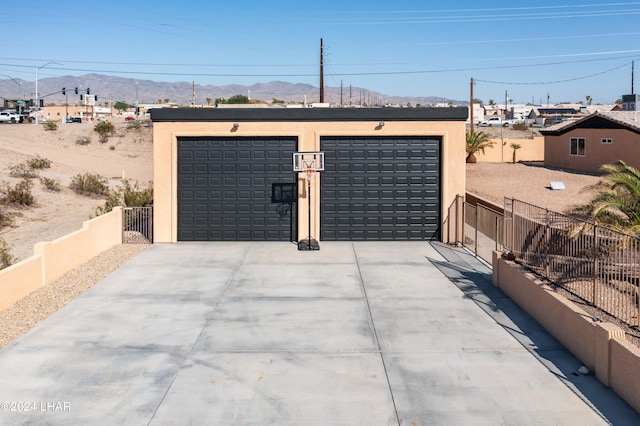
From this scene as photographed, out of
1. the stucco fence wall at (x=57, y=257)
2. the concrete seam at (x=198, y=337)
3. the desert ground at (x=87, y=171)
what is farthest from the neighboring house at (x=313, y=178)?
the desert ground at (x=87, y=171)

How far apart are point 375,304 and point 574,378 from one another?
202 inches

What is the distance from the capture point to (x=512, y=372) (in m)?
10.1

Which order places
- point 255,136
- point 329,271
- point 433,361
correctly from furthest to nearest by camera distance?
point 255,136
point 329,271
point 433,361

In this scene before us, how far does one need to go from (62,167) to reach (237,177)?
3266cm

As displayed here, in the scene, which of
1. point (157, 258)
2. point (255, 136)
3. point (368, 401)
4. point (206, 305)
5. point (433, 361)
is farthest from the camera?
point (255, 136)

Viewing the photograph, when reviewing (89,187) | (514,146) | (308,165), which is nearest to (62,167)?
(89,187)

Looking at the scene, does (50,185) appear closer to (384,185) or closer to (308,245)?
(308,245)

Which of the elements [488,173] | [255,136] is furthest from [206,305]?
[488,173]

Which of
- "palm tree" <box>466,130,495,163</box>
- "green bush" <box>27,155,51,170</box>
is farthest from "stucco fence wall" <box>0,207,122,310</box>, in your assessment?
"palm tree" <box>466,130,495,163</box>

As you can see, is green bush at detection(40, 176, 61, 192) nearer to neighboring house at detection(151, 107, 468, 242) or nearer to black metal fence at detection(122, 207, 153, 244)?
black metal fence at detection(122, 207, 153, 244)

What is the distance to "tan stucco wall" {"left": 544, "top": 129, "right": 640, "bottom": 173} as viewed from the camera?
39.5m

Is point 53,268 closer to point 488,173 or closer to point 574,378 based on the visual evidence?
point 574,378

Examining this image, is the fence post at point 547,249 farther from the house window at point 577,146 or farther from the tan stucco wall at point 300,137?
the house window at point 577,146

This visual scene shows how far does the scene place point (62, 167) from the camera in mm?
49750
